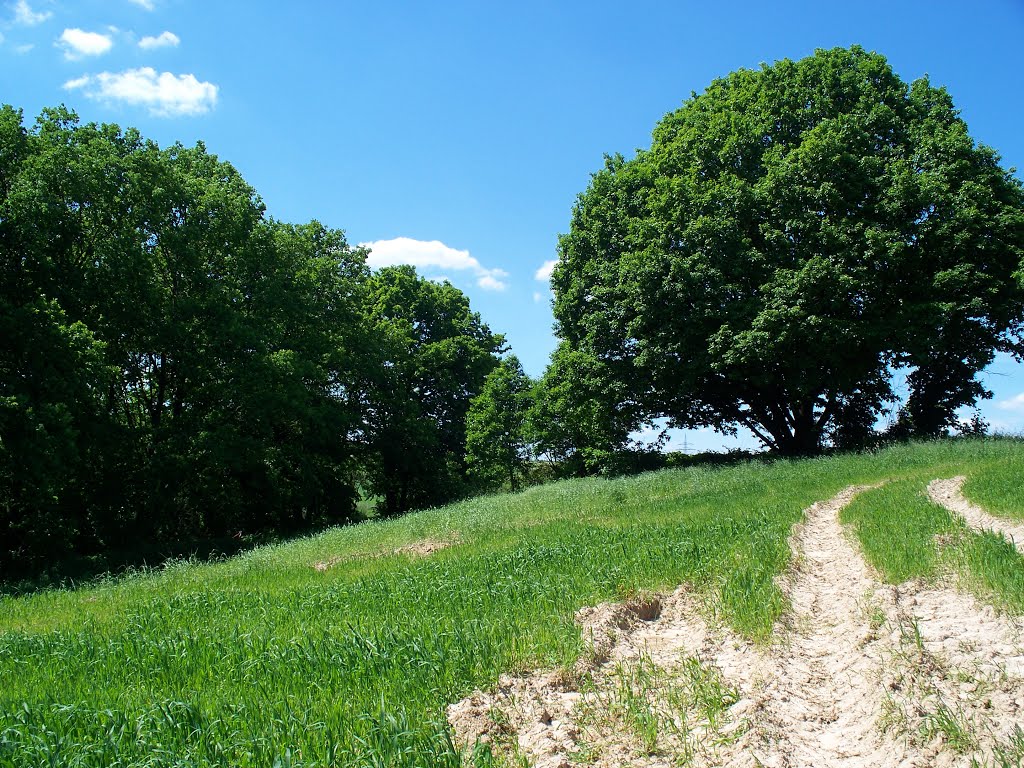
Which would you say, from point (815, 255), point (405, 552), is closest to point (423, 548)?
point (405, 552)

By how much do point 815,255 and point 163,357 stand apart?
27905mm

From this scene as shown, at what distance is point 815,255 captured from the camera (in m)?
23.1

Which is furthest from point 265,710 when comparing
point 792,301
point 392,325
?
point 392,325

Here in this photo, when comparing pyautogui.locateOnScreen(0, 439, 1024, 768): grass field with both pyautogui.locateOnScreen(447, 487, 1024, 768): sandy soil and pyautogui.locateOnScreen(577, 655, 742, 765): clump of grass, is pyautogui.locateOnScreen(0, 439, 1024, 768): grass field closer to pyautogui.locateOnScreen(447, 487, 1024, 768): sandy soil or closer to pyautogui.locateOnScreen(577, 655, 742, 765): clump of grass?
pyautogui.locateOnScreen(447, 487, 1024, 768): sandy soil

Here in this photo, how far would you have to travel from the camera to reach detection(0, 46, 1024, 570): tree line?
21.7m

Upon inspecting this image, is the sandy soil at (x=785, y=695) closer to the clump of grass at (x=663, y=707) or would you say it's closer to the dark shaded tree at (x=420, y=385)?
the clump of grass at (x=663, y=707)

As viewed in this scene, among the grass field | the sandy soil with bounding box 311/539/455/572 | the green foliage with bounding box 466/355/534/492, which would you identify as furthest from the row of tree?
the sandy soil with bounding box 311/539/455/572

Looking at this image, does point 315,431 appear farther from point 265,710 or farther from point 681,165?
point 265,710

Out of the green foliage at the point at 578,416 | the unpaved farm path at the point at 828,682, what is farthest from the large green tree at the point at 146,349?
the unpaved farm path at the point at 828,682

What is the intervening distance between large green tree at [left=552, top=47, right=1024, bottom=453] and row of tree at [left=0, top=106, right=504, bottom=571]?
51.5ft

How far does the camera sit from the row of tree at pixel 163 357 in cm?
2009

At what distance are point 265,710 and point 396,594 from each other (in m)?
3.76

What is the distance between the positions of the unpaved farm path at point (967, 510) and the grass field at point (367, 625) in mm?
305

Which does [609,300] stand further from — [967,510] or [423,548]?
[967,510]
